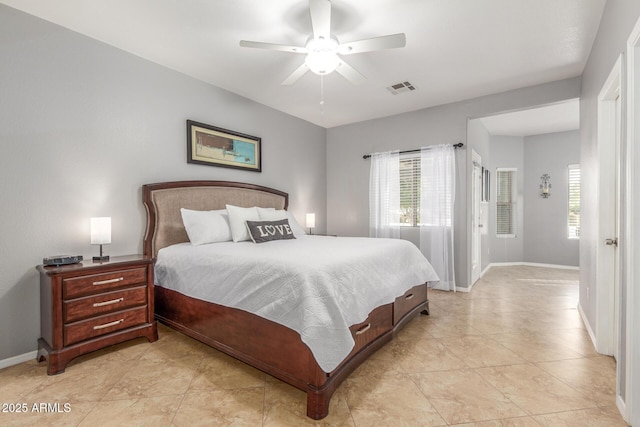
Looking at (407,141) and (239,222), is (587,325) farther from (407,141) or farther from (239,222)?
(239,222)

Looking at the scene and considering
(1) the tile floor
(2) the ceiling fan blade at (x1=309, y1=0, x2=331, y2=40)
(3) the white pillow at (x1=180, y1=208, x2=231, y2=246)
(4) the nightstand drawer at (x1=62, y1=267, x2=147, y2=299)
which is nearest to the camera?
(1) the tile floor

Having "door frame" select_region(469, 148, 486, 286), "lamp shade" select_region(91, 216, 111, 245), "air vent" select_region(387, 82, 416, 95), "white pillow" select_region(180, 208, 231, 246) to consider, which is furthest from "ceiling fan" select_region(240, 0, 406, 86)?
"door frame" select_region(469, 148, 486, 286)

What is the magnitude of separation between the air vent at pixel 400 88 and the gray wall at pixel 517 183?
3.70 meters

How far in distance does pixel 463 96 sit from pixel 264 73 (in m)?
2.76

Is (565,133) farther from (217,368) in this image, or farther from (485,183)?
→ (217,368)

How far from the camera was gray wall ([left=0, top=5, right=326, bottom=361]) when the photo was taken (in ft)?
7.59

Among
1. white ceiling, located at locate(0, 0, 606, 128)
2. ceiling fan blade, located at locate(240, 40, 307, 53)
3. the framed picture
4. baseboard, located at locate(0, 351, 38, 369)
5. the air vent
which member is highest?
the air vent

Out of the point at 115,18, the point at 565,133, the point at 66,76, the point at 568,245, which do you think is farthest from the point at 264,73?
the point at 568,245

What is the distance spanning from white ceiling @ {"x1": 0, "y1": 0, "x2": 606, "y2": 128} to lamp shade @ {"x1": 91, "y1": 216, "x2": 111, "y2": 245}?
1.70m

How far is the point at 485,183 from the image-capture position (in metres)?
5.87

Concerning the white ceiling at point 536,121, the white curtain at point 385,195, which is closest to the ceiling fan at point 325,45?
the white curtain at point 385,195

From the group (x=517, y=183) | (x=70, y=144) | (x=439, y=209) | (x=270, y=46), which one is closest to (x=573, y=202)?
(x=517, y=183)

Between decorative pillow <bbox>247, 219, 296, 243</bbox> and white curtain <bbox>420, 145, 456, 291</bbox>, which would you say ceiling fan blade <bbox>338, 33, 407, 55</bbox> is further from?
white curtain <bbox>420, 145, 456, 291</bbox>

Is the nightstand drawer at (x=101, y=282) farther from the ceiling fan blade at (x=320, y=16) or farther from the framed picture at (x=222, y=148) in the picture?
the ceiling fan blade at (x=320, y=16)
